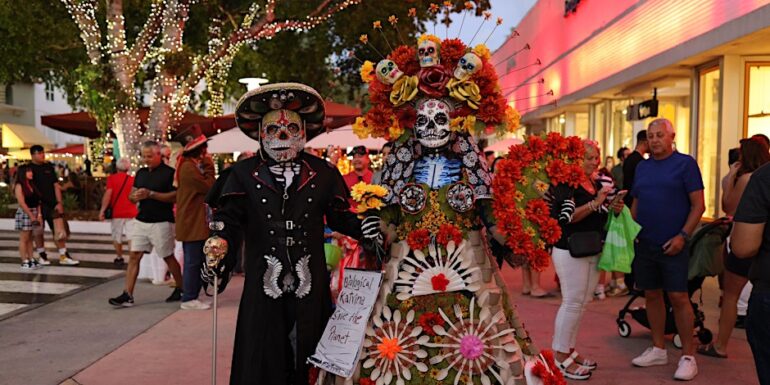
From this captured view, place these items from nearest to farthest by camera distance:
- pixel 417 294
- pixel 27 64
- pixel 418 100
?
pixel 417 294, pixel 418 100, pixel 27 64

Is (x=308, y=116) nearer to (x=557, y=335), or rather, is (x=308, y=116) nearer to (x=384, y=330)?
(x=384, y=330)

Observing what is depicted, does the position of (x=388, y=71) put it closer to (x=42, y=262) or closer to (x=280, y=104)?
(x=280, y=104)

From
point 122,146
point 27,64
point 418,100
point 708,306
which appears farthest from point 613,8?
point 27,64

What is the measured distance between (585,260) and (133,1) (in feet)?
47.8

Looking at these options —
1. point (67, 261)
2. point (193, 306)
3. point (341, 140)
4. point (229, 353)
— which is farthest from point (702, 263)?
point (67, 261)

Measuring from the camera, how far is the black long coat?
4086 millimetres

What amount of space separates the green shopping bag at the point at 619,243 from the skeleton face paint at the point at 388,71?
2.23 meters

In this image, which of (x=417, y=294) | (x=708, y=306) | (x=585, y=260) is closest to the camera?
(x=417, y=294)

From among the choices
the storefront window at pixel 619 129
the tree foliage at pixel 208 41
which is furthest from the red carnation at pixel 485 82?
the storefront window at pixel 619 129

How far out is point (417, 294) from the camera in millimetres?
3975

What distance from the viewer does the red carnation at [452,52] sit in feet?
14.1

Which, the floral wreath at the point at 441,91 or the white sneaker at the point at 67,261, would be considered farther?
the white sneaker at the point at 67,261

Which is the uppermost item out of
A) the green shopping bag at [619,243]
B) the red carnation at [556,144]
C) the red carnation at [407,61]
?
the red carnation at [407,61]

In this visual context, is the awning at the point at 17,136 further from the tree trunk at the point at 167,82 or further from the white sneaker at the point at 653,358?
the white sneaker at the point at 653,358
